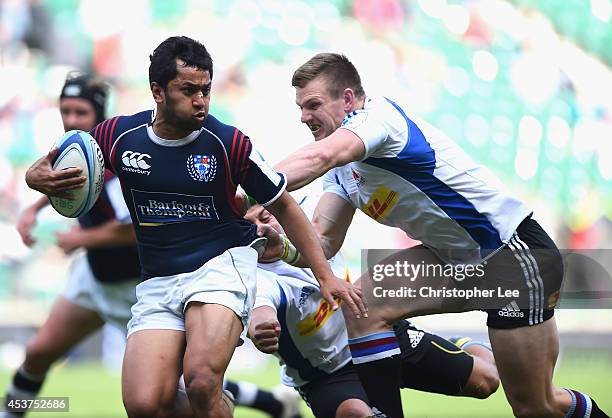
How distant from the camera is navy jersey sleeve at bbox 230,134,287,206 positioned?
4.30 meters

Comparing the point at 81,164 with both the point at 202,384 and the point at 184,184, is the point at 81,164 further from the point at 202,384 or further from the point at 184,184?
the point at 202,384

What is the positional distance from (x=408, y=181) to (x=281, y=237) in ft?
2.18

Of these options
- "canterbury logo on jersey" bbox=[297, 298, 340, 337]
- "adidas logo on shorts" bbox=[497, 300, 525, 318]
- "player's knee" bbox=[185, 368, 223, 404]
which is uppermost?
"adidas logo on shorts" bbox=[497, 300, 525, 318]

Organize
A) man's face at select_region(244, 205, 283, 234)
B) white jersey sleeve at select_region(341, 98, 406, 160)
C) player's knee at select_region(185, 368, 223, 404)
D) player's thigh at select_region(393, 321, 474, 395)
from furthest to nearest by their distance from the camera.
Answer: player's thigh at select_region(393, 321, 474, 395) → man's face at select_region(244, 205, 283, 234) → white jersey sleeve at select_region(341, 98, 406, 160) → player's knee at select_region(185, 368, 223, 404)

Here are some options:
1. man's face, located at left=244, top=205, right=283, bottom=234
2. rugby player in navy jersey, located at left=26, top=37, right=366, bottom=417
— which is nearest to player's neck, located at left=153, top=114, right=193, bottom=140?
rugby player in navy jersey, located at left=26, top=37, right=366, bottom=417

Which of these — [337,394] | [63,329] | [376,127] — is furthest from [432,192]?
[63,329]

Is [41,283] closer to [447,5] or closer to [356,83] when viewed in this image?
[447,5]

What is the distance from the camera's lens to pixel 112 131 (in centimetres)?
448

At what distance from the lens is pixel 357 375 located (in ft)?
17.2

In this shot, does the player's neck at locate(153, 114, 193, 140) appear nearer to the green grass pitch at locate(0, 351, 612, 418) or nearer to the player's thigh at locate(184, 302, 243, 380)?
the player's thigh at locate(184, 302, 243, 380)

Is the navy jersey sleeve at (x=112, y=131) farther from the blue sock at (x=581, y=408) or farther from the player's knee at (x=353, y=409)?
the blue sock at (x=581, y=408)

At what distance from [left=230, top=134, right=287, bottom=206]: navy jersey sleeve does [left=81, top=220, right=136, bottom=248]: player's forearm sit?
6.02 ft

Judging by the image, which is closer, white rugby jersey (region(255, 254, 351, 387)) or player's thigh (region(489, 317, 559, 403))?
player's thigh (region(489, 317, 559, 403))

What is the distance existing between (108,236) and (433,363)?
2.03m
